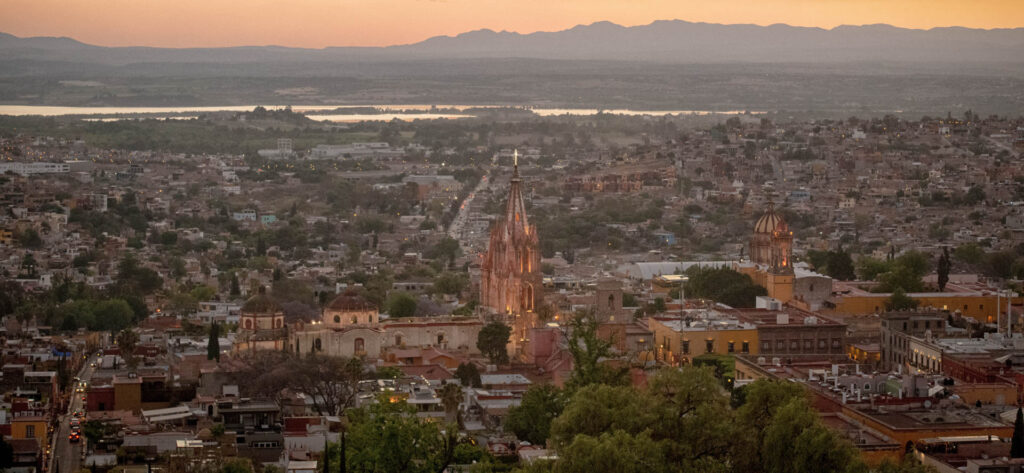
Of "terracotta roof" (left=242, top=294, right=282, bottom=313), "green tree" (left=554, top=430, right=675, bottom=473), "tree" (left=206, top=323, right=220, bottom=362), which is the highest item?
"green tree" (left=554, top=430, right=675, bottom=473)

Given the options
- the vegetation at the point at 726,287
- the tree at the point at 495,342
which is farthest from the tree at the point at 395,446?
the vegetation at the point at 726,287

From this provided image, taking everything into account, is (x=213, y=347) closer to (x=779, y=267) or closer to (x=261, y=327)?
(x=261, y=327)

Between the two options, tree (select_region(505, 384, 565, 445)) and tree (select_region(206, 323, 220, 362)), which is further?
tree (select_region(206, 323, 220, 362))

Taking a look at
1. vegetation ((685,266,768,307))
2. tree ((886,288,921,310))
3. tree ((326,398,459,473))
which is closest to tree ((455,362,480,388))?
tree ((326,398,459,473))

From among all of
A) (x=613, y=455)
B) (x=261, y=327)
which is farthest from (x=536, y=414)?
(x=261, y=327)

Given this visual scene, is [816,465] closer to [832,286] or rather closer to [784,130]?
[832,286]

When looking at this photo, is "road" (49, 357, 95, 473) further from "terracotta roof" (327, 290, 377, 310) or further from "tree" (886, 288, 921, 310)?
"tree" (886, 288, 921, 310)
